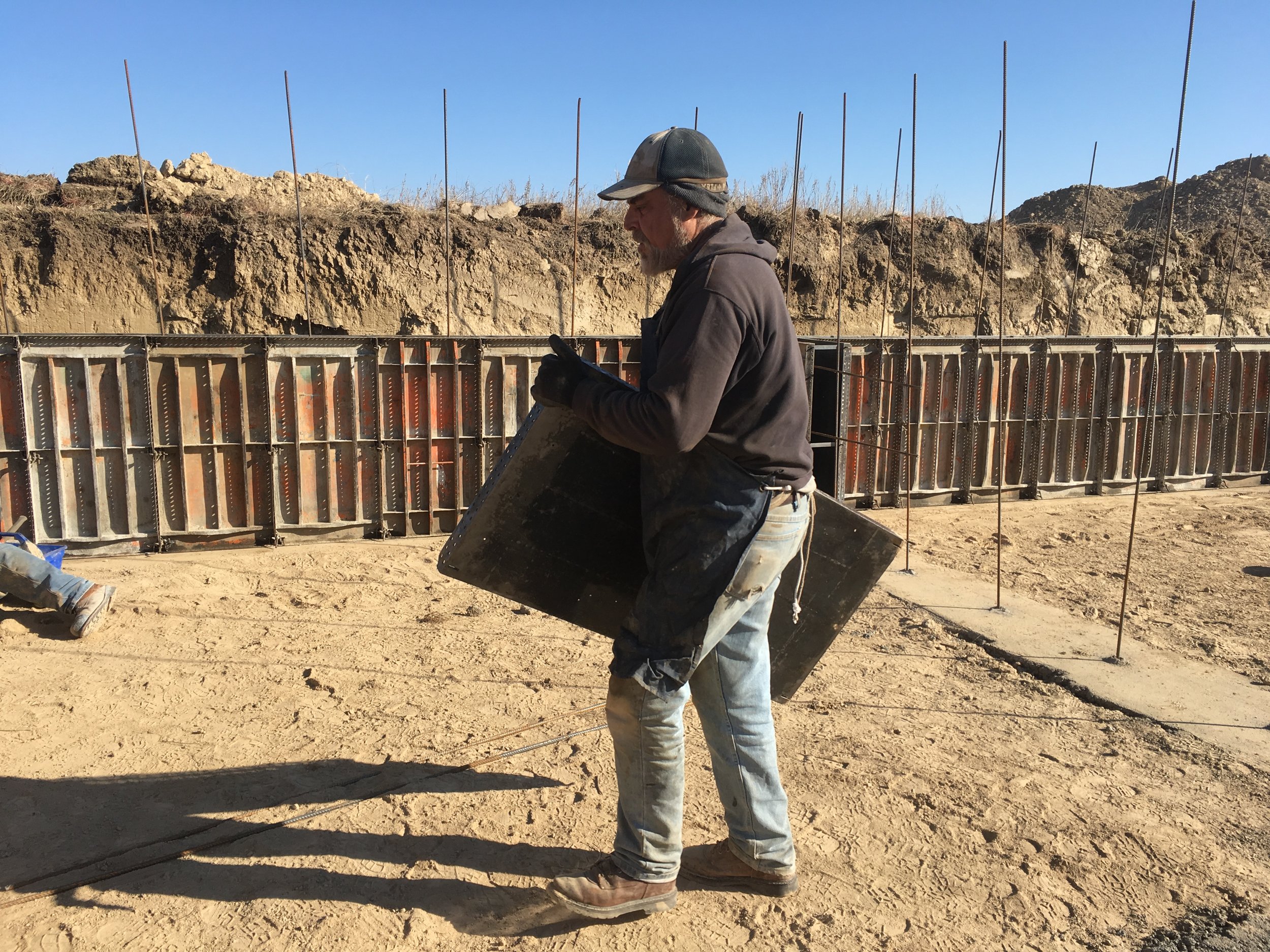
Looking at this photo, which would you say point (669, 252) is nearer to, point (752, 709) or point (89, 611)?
point (752, 709)

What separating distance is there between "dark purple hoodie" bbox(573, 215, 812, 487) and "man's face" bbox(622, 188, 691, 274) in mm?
77

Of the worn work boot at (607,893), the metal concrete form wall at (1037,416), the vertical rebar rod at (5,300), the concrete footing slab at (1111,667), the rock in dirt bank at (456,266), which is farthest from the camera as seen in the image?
the rock in dirt bank at (456,266)

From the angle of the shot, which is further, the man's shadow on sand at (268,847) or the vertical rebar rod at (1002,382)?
the vertical rebar rod at (1002,382)

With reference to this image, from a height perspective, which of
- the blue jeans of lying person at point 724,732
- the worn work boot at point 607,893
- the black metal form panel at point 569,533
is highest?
the black metal form panel at point 569,533

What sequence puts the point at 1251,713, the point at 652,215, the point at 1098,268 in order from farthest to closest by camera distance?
the point at 1098,268, the point at 1251,713, the point at 652,215

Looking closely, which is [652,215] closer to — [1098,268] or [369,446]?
[369,446]

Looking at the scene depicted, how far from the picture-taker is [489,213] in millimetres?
15445

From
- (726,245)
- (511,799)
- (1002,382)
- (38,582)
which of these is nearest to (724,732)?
(511,799)

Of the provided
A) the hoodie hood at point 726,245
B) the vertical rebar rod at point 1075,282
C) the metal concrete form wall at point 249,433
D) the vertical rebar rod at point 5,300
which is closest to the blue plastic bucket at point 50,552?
the metal concrete form wall at point 249,433

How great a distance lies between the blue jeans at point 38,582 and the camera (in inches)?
228

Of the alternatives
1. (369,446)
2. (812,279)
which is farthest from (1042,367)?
(369,446)

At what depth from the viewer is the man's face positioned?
2574 mm

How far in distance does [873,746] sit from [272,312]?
11284mm

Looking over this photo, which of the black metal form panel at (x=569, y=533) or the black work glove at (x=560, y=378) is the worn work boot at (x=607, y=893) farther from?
the black work glove at (x=560, y=378)
